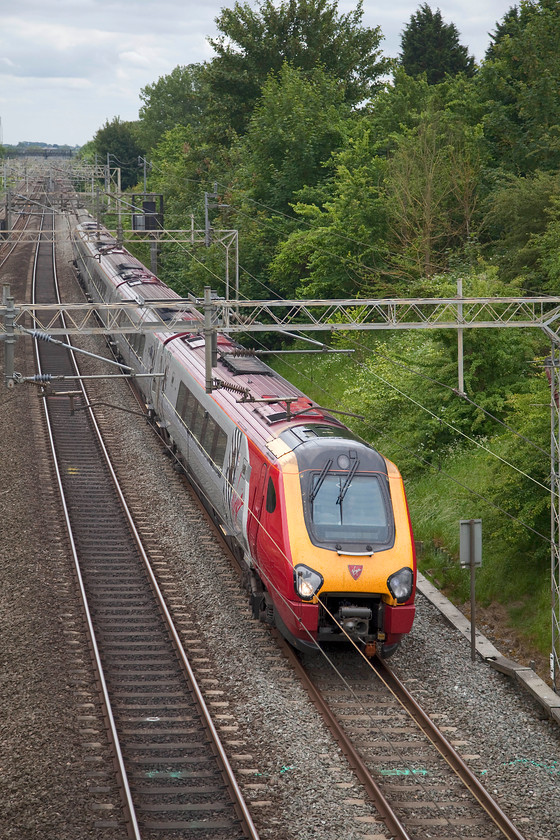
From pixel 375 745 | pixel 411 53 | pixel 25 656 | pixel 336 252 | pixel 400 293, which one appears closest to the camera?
pixel 375 745

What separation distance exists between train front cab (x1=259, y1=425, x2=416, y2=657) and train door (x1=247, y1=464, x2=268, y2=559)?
0.40 m

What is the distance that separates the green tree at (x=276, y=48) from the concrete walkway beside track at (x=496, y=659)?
44.0 m

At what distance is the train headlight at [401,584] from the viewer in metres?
12.9

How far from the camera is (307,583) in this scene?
1268 centimetres

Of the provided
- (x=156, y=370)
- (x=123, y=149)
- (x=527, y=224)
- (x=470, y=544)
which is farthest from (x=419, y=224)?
(x=123, y=149)

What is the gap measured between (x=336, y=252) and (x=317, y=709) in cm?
2522

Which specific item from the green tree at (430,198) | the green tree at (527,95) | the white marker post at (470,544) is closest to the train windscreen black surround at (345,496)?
the white marker post at (470,544)

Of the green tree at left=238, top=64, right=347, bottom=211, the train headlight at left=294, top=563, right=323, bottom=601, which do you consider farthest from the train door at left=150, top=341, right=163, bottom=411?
the green tree at left=238, top=64, right=347, bottom=211

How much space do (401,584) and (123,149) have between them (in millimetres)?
96055

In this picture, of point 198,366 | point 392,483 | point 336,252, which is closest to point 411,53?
point 336,252

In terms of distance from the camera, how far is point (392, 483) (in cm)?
1394

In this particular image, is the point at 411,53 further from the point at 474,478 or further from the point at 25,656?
the point at 25,656

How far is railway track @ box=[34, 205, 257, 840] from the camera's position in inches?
392

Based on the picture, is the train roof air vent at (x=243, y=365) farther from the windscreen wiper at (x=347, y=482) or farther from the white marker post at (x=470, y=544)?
the white marker post at (x=470, y=544)
